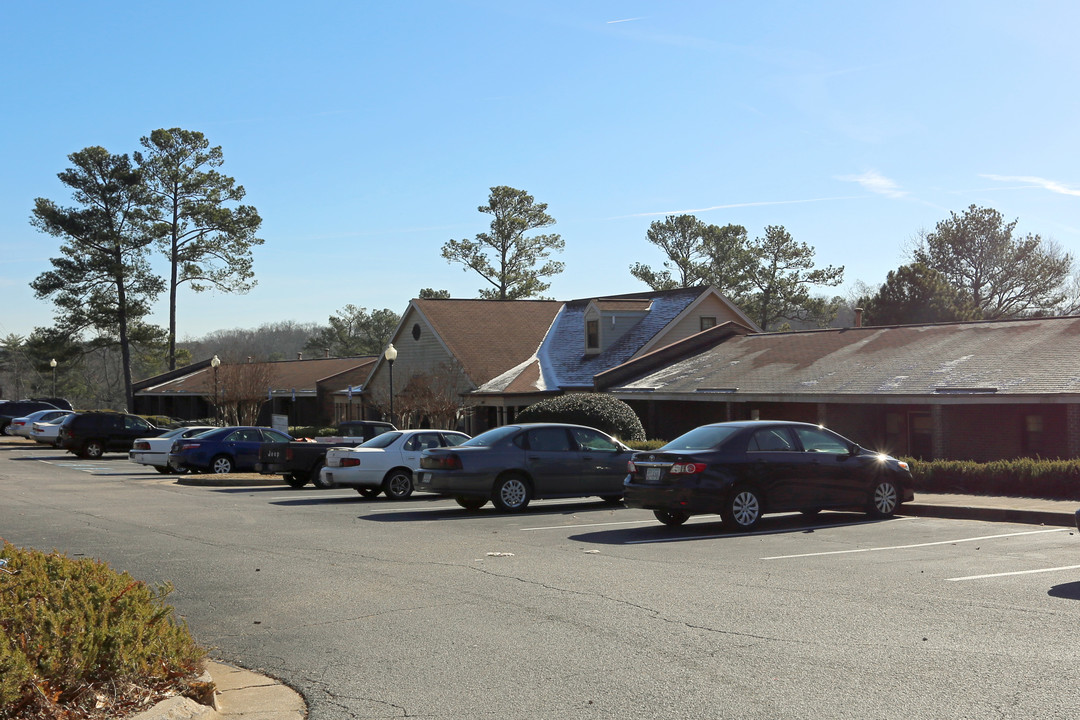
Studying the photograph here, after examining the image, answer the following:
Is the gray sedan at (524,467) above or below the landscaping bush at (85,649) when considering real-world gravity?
above

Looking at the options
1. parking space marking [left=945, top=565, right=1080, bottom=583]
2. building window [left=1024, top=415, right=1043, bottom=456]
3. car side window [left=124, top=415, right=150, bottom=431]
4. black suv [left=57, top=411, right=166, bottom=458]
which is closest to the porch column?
building window [left=1024, top=415, right=1043, bottom=456]

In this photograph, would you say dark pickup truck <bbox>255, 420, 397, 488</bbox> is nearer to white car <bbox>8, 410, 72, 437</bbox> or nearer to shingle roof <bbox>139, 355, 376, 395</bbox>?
white car <bbox>8, 410, 72, 437</bbox>

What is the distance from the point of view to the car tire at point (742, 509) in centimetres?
1416

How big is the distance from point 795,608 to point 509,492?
9.12 metres

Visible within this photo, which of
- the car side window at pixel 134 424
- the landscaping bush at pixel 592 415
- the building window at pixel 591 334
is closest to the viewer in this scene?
the landscaping bush at pixel 592 415

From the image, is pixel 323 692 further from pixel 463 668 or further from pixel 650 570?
pixel 650 570

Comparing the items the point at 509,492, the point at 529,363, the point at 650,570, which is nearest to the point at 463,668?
the point at 650,570

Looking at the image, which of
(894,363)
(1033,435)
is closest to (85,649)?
(1033,435)

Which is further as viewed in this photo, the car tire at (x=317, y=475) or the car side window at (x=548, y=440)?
the car tire at (x=317, y=475)

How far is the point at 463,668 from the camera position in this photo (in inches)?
274

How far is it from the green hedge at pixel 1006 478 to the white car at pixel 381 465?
9.77m

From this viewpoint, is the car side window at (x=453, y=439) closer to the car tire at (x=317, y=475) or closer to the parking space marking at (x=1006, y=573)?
the car tire at (x=317, y=475)

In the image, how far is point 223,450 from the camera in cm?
2795

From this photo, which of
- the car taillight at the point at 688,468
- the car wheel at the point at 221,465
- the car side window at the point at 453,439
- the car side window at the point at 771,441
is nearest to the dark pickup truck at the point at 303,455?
the car wheel at the point at 221,465
